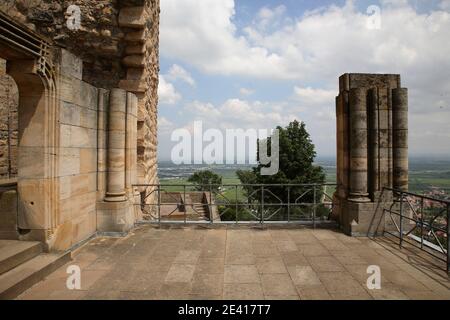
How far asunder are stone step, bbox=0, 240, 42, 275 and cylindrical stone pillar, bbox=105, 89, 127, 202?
Result: 199 cm

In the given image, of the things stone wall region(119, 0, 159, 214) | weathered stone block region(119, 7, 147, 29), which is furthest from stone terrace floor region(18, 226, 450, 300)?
weathered stone block region(119, 7, 147, 29)

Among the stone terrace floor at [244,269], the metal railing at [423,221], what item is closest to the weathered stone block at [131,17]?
the stone terrace floor at [244,269]

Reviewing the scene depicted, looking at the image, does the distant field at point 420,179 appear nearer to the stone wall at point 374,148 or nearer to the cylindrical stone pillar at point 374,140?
the stone wall at point 374,148

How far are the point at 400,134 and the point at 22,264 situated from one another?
8010 millimetres

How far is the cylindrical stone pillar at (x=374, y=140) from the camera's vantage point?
20.9 ft

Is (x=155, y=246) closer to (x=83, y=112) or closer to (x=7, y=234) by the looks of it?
(x=7, y=234)

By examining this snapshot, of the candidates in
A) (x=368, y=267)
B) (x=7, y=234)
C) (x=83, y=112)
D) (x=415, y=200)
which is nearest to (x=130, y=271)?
(x=7, y=234)

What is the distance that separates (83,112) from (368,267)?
244 inches

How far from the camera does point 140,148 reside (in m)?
8.48

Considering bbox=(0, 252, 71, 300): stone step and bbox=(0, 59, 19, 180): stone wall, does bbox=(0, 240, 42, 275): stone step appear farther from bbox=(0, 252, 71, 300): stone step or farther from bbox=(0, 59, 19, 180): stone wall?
bbox=(0, 59, 19, 180): stone wall

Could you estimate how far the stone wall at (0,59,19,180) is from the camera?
23.2ft

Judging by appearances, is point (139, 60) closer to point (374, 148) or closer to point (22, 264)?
point (22, 264)

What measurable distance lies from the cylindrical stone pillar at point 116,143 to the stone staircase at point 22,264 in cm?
191

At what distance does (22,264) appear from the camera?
414 centimetres
